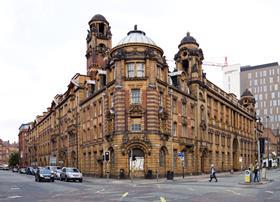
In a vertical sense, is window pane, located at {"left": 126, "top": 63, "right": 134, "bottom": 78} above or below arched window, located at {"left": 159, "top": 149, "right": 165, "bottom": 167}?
above

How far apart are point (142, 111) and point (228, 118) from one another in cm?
3515

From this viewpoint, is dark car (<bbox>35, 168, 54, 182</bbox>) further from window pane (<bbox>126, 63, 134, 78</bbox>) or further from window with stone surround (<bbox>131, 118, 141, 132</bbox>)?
window pane (<bbox>126, 63, 134, 78</bbox>)

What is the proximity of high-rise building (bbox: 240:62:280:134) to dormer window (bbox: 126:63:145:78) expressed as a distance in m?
106

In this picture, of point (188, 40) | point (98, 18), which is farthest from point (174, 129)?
point (98, 18)

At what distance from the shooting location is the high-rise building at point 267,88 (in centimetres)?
14725

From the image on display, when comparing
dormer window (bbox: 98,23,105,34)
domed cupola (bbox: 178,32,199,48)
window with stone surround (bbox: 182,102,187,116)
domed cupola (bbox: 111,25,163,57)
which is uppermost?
dormer window (bbox: 98,23,105,34)

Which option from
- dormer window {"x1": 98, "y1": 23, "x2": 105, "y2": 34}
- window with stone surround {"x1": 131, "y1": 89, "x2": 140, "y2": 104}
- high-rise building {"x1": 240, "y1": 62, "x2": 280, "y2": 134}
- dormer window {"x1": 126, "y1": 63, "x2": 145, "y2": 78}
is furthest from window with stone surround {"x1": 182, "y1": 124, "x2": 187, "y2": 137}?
Answer: high-rise building {"x1": 240, "y1": 62, "x2": 280, "y2": 134}

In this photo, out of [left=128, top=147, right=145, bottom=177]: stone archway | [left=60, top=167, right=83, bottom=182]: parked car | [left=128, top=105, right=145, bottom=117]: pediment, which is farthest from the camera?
[left=128, top=105, right=145, bottom=117]: pediment

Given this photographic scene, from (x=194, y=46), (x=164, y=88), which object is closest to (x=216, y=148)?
(x=194, y=46)

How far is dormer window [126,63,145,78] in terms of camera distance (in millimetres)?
49406

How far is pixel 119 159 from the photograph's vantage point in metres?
48.1

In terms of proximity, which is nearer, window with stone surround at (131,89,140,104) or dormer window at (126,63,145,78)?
window with stone surround at (131,89,140,104)

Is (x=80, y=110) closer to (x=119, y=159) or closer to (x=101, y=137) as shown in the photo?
(x=101, y=137)

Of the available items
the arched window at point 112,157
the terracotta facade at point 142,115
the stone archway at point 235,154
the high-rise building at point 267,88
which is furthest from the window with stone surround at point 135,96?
the high-rise building at point 267,88
